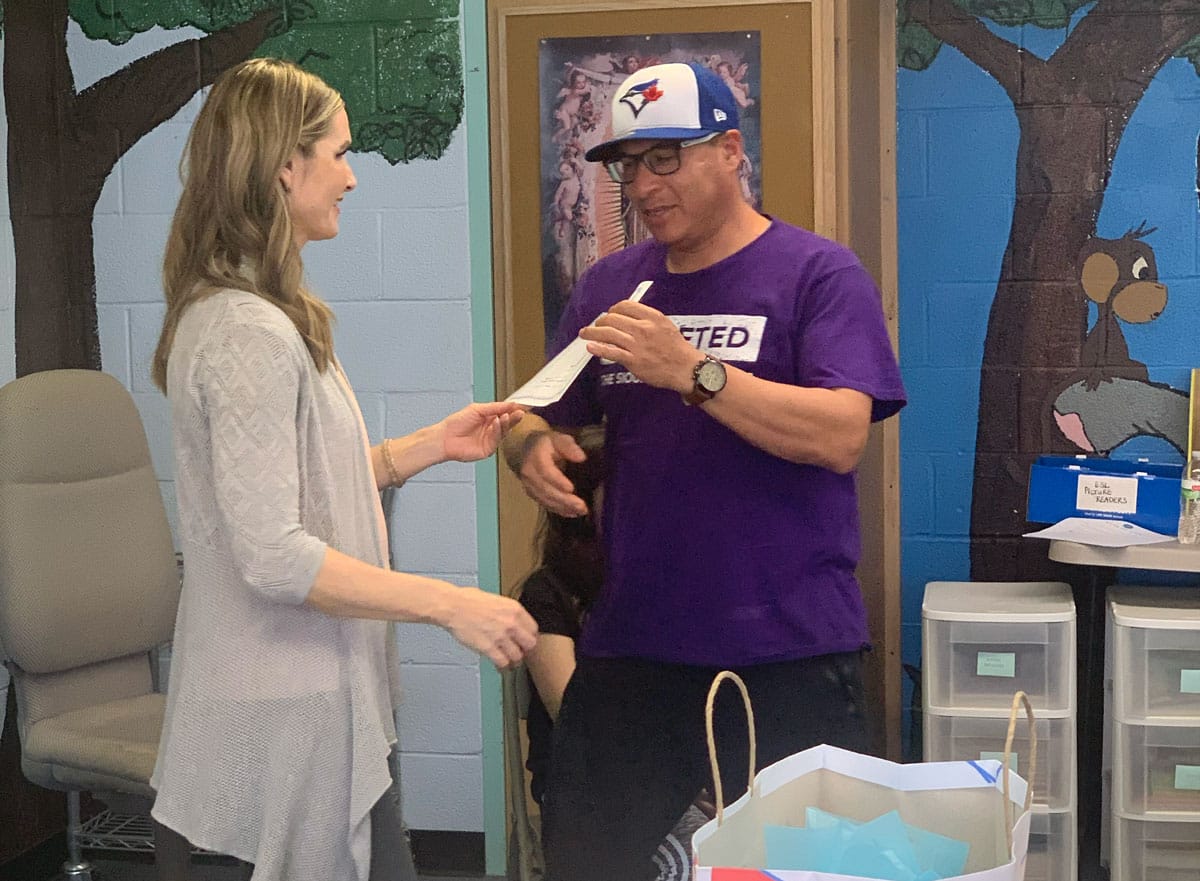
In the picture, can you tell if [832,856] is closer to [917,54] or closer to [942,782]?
[942,782]

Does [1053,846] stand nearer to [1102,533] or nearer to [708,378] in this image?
[1102,533]

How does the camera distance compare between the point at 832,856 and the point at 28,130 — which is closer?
the point at 832,856

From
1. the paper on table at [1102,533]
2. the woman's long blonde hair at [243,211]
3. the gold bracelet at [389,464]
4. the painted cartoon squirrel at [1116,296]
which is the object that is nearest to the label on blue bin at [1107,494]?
the paper on table at [1102,533]

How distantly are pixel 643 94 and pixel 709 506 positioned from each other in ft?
1.93

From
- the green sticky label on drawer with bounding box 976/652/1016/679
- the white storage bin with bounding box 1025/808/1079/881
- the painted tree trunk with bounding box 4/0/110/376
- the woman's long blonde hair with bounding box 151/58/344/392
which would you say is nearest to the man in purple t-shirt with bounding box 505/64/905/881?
the woman's long blonde hair with bounding box 151/58/344/392

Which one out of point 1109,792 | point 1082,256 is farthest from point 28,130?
point 1109,792

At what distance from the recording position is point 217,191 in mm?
1583

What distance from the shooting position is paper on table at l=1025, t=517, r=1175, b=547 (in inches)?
114

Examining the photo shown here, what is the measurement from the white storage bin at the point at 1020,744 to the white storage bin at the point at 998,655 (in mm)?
30

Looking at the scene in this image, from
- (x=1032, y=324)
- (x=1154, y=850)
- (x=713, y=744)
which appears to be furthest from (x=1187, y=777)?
(x=713, y=744)

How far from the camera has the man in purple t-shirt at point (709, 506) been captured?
1857 millimetres

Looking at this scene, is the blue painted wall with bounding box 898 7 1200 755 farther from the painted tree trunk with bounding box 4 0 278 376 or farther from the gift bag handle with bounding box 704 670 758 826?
the gift bag handle with bounding box 704 670 758 826

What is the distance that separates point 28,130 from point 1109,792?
292cm

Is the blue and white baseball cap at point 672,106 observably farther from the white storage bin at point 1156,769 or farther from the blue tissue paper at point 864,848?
the white storage bin at point 1156,769
